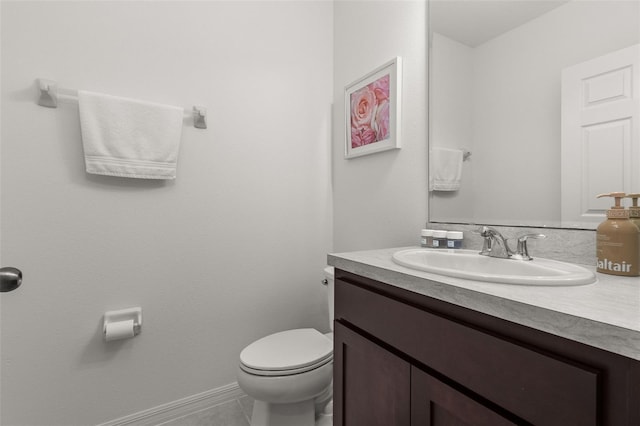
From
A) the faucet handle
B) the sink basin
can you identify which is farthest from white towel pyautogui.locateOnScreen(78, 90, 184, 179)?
the faucet handle

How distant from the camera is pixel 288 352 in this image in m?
1.25

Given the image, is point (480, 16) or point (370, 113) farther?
point (370, 113)

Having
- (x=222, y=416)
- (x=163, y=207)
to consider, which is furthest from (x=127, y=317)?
(x=222, y=416)

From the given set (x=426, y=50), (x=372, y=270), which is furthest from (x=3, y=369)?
(x=426, y=50)

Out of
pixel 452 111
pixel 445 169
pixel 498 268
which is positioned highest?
pixel 452 111

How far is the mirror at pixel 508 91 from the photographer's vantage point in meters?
0.87

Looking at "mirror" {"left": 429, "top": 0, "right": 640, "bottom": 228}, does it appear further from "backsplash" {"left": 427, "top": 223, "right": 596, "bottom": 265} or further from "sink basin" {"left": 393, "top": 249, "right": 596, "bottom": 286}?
"sink basin" {"left": 393, "top": 249, "right": 596, "bottom": 286}

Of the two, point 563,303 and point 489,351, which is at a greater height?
point 563,303

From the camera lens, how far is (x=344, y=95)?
1780mm

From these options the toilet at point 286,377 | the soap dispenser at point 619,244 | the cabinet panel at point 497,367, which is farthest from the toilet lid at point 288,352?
the soap dispenser at point 619,244

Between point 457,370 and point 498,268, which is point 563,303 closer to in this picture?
point 457,370

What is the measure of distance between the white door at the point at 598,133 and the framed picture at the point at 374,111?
653 mm

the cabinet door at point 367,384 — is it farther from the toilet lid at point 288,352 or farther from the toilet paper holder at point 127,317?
the toilet paper holder at point 127,317

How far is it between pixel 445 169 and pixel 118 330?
157 cm
